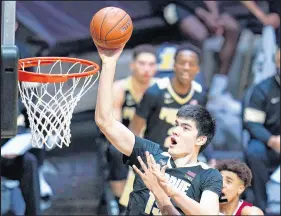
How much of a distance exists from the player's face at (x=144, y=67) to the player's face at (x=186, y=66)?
0.68 m

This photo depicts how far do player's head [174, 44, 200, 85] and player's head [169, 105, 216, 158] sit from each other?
249 centimetres

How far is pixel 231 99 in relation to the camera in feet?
29.0

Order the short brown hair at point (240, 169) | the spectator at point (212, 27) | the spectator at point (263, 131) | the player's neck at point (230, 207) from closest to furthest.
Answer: the short brown hair at point (240, 169) < the player's neck at point (230, 207) < the spectator at point (263, 131) < the spectator at point (212, 27)

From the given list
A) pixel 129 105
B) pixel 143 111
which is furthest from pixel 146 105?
pixel 129 105

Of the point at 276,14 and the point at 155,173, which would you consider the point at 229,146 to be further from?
the point at 155,173

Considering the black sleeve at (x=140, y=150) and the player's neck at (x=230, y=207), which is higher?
the black sleeve at (x=140, y=150)

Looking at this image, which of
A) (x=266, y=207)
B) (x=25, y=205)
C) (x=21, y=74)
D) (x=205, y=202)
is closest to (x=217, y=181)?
(x=205, y=202)

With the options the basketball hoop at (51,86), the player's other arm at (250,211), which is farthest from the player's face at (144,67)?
the player's other arm at (250,211)

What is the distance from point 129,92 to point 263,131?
1.31 m

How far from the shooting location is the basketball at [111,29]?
4.55 meters

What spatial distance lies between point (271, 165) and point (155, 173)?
3.86 meters

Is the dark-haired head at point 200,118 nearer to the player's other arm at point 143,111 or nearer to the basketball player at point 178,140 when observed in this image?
the basketball player at point 178,140

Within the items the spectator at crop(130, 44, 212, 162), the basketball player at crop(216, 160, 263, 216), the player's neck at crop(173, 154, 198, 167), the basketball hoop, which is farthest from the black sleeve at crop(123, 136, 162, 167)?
the spectator at crop(130, 44, 212, 162)

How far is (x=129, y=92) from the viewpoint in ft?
25.7
